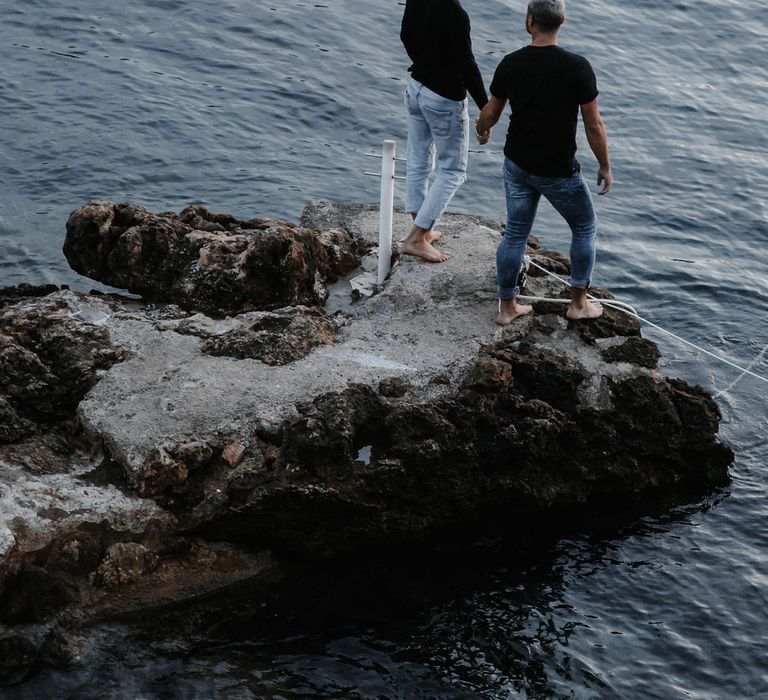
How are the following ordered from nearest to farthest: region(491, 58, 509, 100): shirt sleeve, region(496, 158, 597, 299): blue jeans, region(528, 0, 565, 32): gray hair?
1. region(528, 0, 565, 32): gray hair
2. region(491, 58, 509, 100): shirt sleeve
3. region(496, 158, 597, 299): blue jeans

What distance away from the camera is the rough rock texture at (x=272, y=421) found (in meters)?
8.05

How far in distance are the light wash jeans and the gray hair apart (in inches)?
62.2

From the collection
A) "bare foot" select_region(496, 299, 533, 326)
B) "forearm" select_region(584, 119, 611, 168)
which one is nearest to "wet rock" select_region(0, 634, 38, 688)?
"bare foot" select_region(496, 299, 533, 326)

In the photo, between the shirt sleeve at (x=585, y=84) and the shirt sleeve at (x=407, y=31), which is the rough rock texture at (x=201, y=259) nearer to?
the shirt sleeve at (x=407, y=31)

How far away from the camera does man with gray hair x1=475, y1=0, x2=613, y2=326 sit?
845 centimetres

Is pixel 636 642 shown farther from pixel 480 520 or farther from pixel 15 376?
pixel 15 376

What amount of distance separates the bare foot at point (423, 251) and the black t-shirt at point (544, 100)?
1.81 m

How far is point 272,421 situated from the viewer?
8.62 meters

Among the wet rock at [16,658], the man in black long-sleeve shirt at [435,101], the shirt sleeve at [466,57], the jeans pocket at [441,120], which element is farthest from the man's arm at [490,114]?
the wet rock at [16,658]

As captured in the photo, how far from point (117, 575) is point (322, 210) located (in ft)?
18.4

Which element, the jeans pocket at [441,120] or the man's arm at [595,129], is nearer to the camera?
the man's arm at [595,129]

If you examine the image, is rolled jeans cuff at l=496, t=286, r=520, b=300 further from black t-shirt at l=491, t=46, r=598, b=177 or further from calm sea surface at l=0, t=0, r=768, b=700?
calm sea surface at l=0, t=0, r=768, b=700

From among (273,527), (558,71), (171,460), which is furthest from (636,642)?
(558,71)

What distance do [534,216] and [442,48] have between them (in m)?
1.69
